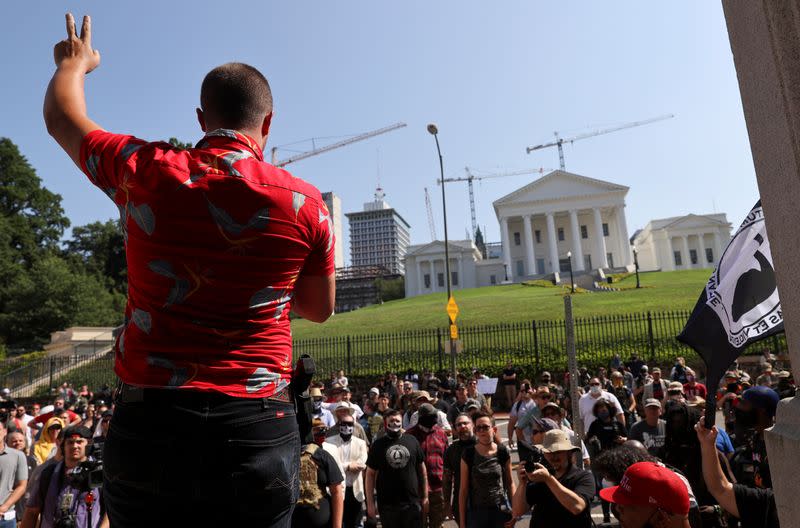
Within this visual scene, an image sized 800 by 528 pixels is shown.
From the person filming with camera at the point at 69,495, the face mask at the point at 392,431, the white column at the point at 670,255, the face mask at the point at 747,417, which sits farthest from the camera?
the white column at the point at 670,255

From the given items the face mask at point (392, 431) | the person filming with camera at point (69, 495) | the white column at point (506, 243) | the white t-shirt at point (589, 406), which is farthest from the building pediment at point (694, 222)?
the person filming with camera at point (69, 495)

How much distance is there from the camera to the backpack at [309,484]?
598 cm

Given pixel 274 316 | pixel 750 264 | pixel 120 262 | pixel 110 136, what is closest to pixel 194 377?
pixel 274 316

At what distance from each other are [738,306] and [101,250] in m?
73.4

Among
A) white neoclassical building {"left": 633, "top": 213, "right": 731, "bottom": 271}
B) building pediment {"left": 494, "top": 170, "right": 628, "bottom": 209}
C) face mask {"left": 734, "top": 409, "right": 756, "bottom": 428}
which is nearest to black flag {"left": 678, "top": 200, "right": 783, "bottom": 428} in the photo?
face mask {"left": 734, "top": 409, "right": 756, "bottom": 428}

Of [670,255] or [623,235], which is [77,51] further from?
[670,255]

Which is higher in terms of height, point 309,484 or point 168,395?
point 168,395

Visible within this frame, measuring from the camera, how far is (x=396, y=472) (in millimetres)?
7234

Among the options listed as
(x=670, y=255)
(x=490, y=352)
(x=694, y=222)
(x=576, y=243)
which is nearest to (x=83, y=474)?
(x=490, y=352)

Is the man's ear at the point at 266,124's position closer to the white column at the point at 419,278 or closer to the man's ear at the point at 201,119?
the man's ear at the point at 201,119

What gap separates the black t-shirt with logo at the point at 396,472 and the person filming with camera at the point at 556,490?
212cm

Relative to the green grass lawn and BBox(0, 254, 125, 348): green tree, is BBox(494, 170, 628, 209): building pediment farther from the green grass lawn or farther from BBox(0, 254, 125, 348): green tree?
BBox(0, 254, 125, 348): green tree

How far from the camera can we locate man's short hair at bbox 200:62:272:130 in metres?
1.79

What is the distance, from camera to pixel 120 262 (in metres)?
65.3
